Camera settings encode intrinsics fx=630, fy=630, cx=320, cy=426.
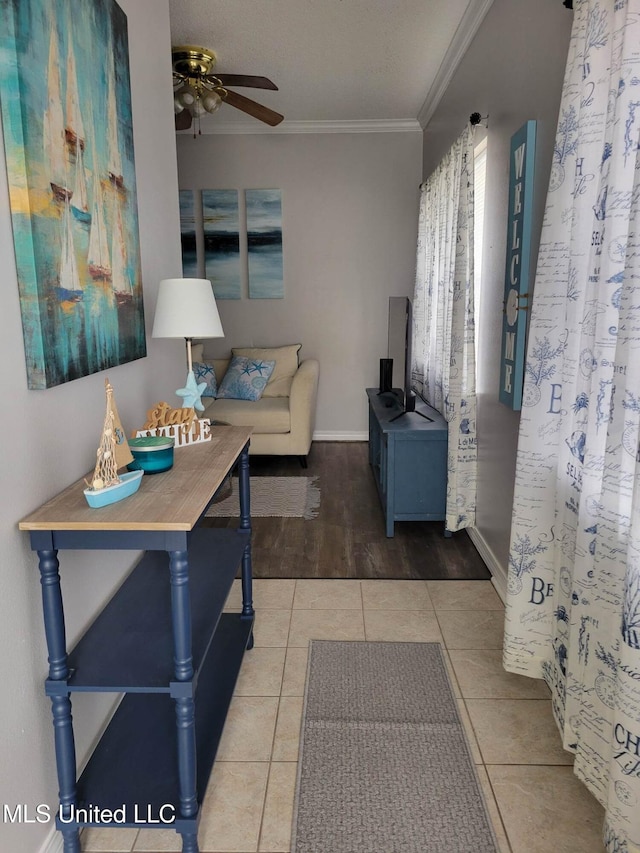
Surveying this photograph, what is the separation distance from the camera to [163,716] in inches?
70.7

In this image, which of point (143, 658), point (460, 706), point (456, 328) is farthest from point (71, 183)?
point (456, 328)

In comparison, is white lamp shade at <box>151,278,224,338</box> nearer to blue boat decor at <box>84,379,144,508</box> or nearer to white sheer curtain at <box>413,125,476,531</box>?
blue boat decor at <box>84,379,144,508</box>

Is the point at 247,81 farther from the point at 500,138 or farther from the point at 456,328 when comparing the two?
the point at 456,328

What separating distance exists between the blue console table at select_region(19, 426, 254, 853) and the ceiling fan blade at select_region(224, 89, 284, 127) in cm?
269

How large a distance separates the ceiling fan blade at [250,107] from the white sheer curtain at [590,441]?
2.46 metres

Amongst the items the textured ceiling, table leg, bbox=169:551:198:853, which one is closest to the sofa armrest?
the textured ceiling

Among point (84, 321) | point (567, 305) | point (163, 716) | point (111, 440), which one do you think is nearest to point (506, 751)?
point (163, 716)

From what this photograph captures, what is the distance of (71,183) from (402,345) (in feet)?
8.28

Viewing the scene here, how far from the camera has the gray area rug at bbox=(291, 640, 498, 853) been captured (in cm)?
156

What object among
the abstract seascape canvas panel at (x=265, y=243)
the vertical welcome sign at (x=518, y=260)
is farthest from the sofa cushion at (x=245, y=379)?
the vertical welcome sign at (x=518, y=260)

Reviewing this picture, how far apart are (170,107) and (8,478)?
1.84m

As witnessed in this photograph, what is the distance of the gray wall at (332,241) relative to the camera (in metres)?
5.41

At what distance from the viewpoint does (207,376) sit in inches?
203

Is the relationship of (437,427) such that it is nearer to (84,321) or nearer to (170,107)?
(170,107)
